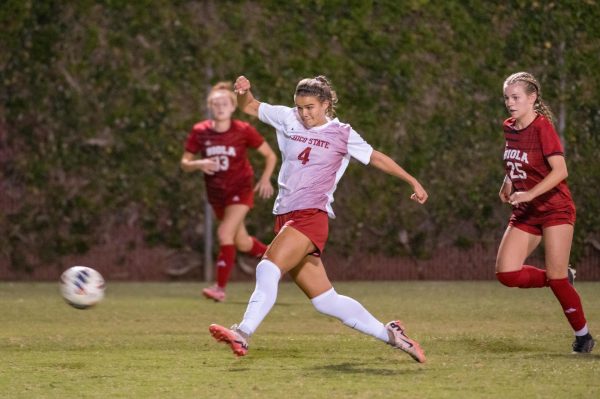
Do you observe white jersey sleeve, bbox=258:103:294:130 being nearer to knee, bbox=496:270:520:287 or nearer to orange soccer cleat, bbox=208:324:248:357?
orange soccer cleat, bbox=208:324:248:357

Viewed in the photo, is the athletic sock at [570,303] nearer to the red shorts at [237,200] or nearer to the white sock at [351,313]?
the white sock at [351,313]

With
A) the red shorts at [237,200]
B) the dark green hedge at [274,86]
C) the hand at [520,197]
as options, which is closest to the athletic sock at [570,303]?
the hand at [520,197]

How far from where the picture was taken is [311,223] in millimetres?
6676

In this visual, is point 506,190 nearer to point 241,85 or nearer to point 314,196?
point 314,196

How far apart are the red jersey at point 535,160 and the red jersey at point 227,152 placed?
13.3ft

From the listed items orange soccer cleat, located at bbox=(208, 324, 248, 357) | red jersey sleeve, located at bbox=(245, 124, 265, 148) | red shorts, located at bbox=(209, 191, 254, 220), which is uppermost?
red jersey sleeve, located at bbox=(245, 124, 265, 148)

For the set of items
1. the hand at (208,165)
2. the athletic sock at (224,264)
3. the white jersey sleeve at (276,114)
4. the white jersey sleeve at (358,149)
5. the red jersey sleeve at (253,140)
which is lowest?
the athletic sock at (224,264)

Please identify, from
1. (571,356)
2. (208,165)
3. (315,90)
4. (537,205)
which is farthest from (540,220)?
(208,165)

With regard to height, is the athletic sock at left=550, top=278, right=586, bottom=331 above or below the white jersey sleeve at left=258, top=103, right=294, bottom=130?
below

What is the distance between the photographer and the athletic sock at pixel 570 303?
7.15 meters

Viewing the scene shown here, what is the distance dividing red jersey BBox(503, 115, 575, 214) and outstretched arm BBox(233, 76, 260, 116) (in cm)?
155

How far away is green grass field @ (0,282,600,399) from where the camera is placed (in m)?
5.75

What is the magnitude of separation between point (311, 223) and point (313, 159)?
1.18 ft

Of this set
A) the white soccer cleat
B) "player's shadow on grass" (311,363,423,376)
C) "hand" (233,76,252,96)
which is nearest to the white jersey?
"hand" (233,76,252,96)
